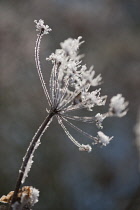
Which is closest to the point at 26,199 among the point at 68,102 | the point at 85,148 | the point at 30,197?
the point at 30,197

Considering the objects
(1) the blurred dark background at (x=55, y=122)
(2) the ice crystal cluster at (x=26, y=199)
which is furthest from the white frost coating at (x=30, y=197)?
(1) the blurred dark background at (x=55, y=122)

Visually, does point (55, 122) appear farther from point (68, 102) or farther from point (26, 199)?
point (26, 199)

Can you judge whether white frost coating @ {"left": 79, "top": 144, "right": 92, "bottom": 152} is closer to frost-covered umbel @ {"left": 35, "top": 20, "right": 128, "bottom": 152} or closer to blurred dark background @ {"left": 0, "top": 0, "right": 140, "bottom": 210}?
frost-covered umbel @ {"left": 35, "top": 20, "right": 128, "bottom": 152}

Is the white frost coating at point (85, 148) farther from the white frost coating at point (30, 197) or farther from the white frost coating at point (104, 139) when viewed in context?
the white frost coating at point (30, 197)

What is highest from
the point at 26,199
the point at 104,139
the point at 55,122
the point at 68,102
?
the point at 55,122

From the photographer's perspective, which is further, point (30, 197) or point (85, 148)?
point (85, 148)

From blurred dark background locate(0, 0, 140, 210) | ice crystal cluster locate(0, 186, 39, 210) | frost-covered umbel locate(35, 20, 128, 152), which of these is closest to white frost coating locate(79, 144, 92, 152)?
frost-covered umbel locate(35, 20, 128, 152)

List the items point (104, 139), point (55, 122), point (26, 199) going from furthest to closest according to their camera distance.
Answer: point (55, 122)
point (104, 139)
point (26, 199)

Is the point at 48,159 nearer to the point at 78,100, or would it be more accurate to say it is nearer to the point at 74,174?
the point at 74,174
